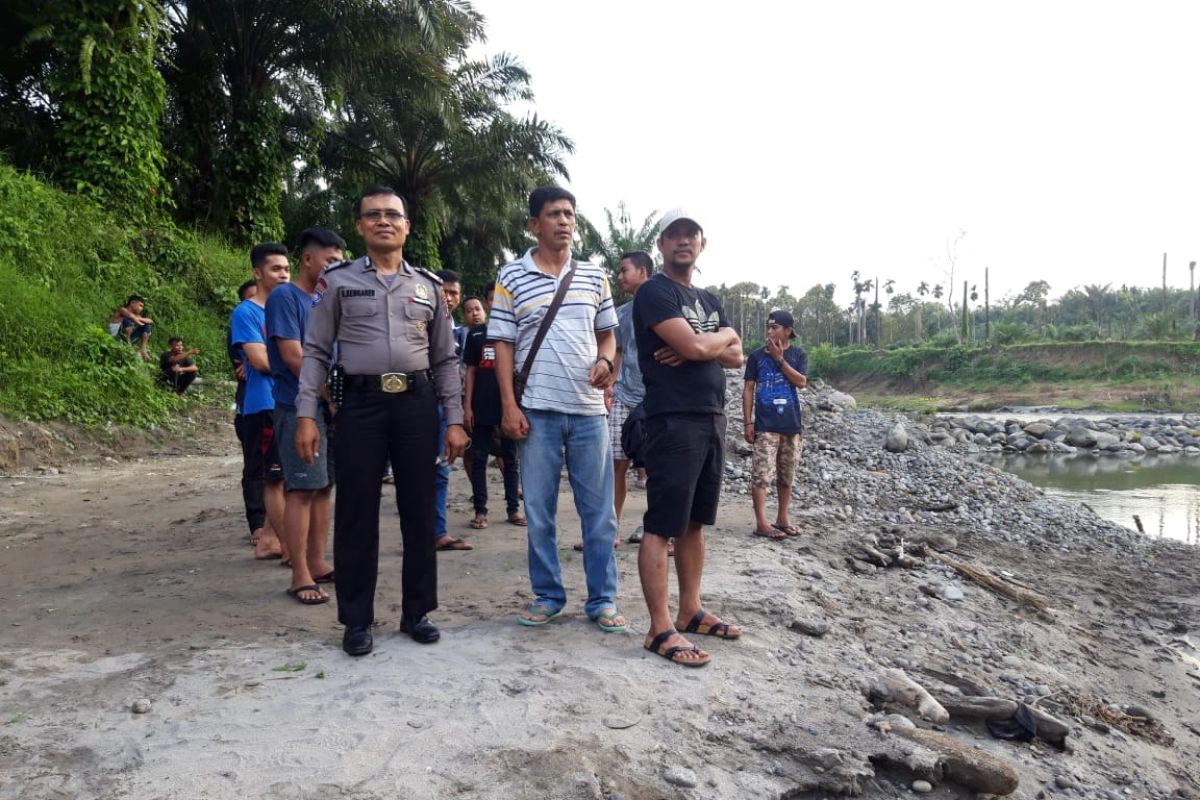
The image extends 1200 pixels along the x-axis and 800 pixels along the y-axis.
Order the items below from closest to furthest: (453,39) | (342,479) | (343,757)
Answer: (343,757) → (342,479) → (453,39)

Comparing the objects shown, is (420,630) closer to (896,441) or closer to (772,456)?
(772,456)

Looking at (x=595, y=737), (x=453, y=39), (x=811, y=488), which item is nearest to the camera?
(x=595, y=737)

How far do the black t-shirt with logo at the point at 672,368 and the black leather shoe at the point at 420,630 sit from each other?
128 cm

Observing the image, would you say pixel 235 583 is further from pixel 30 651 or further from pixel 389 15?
pixel 389 15

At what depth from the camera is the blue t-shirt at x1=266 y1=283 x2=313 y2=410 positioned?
3895mm

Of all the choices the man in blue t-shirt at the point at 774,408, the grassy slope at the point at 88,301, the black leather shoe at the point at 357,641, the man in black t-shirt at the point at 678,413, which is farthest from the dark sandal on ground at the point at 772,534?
the grassy slope at the point at 88,301

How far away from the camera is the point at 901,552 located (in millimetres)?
6398

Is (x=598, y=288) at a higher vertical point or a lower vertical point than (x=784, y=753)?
higher

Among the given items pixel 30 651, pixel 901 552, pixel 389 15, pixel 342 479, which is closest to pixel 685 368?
pixel 342 479

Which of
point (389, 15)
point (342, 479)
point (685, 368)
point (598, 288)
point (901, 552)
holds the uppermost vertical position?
point (389, 15)

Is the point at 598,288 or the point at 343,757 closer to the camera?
the point at 343,757

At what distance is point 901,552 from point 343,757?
508 cm

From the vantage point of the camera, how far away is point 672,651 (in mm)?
3221

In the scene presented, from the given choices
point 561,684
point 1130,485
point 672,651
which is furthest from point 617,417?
point 1130,485
